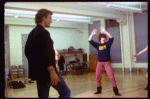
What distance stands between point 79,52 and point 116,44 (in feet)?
8.77

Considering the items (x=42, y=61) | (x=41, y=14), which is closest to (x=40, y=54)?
(x=42, y=61)

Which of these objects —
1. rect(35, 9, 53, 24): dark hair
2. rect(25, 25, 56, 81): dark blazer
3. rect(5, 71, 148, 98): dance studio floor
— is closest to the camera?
rect(25, 25, 56, 81): dark blazer

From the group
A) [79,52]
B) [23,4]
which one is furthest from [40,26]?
[79,52]

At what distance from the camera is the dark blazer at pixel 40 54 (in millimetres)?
1624

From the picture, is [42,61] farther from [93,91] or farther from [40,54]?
[93,91]

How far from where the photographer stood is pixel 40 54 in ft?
5.32

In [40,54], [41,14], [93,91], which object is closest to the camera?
[40,54]

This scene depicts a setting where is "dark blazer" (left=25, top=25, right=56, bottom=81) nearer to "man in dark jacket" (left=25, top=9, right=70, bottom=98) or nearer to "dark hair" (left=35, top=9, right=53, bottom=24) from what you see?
"man in dark jacket" (left=25, top=9, right=70, bottom=98)

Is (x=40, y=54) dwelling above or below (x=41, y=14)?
below

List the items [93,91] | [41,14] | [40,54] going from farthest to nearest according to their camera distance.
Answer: [93,91], [41,14], [40,54]

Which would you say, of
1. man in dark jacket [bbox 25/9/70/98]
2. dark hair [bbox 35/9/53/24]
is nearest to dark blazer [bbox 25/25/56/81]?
man in dark jacket [bbox 25/9/70/98]

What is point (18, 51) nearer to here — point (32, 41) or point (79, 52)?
point (79, 52)

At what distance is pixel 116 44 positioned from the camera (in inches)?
390

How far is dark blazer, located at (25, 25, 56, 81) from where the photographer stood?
63.9 inches
